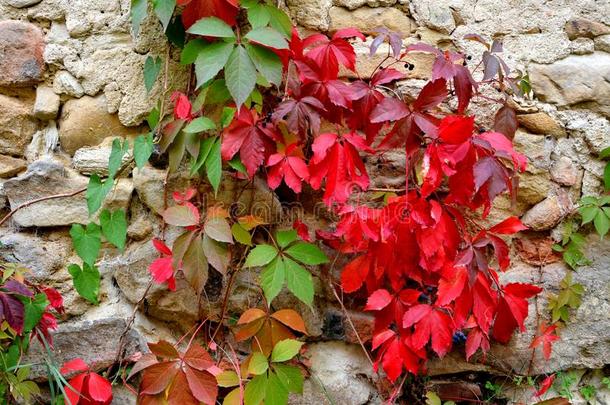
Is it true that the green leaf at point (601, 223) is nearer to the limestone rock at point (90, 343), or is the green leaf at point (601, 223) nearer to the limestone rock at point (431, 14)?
the limestone rock at point (431, 14)

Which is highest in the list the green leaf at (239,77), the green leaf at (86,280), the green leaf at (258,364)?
the green leaf at (239,77)

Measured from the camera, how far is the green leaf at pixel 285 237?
1.42m

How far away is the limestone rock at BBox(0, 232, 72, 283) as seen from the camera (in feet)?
4.89

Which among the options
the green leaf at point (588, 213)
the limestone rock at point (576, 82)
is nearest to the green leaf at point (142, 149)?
the limestone rock at point (576, 82)

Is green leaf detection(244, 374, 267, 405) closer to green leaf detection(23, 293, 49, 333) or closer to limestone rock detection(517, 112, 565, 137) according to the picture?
green leaf detection(23, 293, 49, 333)

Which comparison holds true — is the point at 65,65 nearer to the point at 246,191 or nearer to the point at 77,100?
the point at 77,100

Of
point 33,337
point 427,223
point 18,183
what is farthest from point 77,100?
point 427,223

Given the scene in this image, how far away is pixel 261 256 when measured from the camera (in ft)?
4.49

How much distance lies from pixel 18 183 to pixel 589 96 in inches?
63.8

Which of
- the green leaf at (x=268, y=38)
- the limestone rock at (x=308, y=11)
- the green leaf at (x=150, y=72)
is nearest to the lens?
the green leaf at (x=268, y=38)

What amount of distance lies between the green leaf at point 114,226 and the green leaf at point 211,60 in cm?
44

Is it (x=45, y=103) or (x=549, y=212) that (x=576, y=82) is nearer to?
(x=549, y=212)

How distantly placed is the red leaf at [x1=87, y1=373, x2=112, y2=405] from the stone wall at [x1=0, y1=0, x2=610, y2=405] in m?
0.07

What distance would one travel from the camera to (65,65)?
59.6 inches
